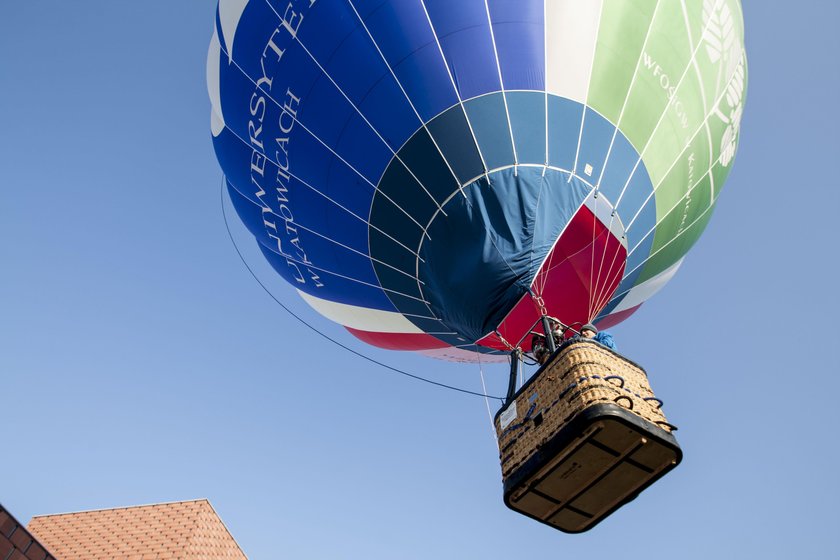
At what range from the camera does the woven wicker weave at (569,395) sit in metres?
4.31

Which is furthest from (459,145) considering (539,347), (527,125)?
(539,347)

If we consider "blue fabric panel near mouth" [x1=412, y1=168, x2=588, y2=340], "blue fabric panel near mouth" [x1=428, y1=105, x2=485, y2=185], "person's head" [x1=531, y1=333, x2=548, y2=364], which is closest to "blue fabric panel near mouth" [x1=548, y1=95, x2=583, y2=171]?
"blue fabric panel near mouth" [x1=412, y1=168, x2=588, y2=340]

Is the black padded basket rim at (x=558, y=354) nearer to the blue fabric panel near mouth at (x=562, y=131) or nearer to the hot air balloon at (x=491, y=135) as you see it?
the hot air balloon at (x=491, y=135)

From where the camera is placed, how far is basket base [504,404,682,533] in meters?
4.20

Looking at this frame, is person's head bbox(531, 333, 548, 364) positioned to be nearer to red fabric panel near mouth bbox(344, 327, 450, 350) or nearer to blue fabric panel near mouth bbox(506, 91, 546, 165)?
blue fabric panel near mouth bbox(506, 91, 546, 165)

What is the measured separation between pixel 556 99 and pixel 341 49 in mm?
1997

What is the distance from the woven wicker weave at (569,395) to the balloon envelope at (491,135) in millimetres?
1168

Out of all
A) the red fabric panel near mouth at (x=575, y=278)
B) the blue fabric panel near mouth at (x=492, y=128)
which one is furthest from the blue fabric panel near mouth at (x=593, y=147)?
A: the blue fabric panel near mouth at (x=492, y=128)

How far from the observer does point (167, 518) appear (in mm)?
11211

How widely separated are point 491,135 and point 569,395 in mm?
2465

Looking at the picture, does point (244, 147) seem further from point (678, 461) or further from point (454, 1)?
point (678, 461)

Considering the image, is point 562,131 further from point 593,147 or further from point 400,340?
point 400,340

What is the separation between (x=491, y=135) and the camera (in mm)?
5840

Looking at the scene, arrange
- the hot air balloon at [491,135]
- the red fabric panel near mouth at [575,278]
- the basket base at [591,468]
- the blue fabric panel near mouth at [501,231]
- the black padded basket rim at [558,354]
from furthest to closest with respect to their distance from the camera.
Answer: the red fabric panel near mouth at [575,278] < the hot air balloon at [491,135] < the blue fabric panel near mouth at [501,231] < the black padded basket rim at [558,354] < the basket base at [591,468]
